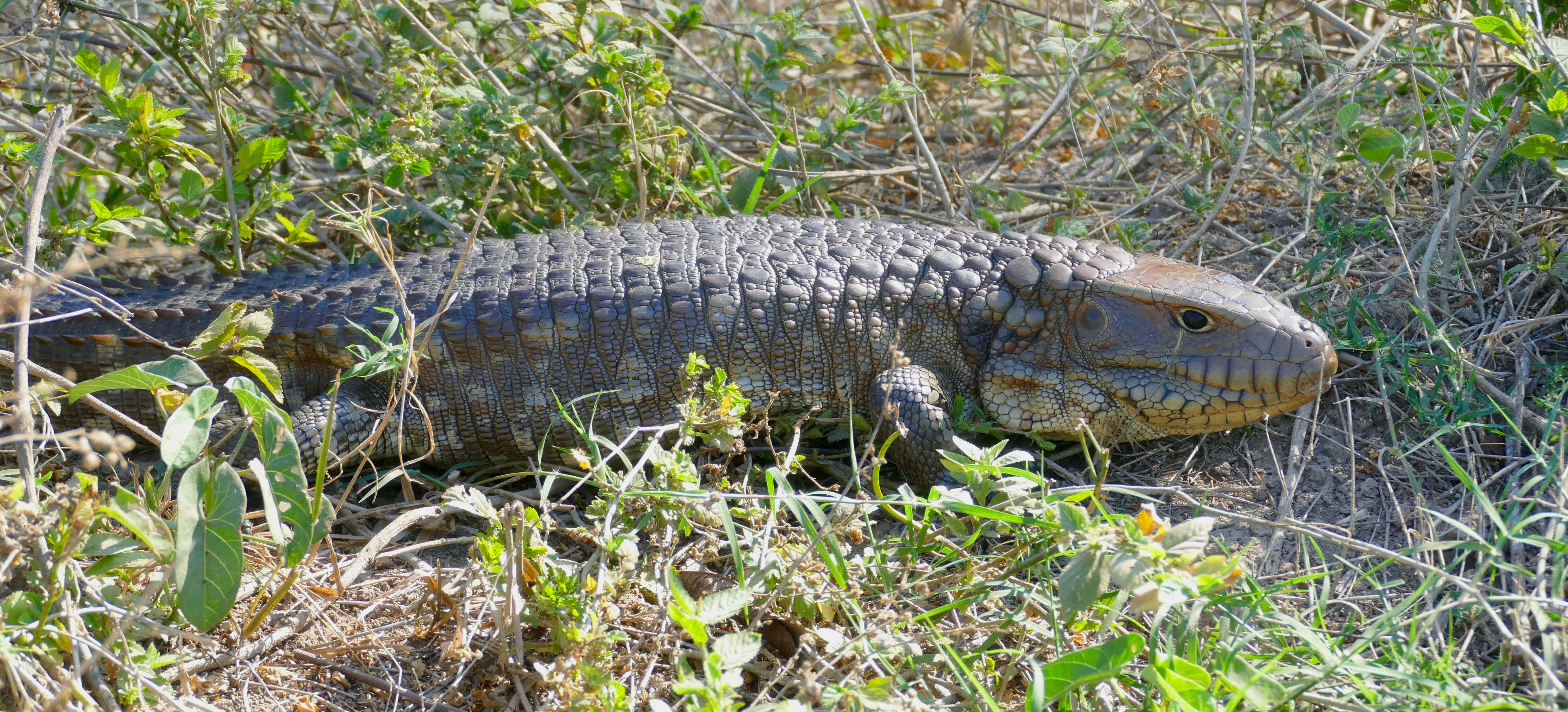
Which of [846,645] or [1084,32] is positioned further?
[1084,32]

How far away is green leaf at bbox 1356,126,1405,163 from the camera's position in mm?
3818

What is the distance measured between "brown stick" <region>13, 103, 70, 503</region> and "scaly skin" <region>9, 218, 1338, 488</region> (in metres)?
1.05

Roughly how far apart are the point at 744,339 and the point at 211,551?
1.74m

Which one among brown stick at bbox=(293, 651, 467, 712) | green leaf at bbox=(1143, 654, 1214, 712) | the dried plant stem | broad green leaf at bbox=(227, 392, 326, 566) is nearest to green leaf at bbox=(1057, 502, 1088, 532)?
green leaf at bbox=(1143, 654, 1214, 712)

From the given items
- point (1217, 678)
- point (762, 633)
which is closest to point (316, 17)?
point (762, 633)

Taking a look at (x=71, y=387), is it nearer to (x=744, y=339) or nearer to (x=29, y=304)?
(x=29, y=304)

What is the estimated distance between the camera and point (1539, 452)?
2854mm

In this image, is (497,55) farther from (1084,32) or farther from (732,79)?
(1084,32)

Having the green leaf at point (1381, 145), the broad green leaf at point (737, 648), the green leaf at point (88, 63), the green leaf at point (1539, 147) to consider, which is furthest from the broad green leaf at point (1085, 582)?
the green leaf at point (88, 63)

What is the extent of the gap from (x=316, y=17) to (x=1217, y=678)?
5.31 m

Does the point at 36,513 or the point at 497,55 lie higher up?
the point at 497,55

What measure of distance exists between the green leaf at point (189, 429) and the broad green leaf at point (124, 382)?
0.18ft

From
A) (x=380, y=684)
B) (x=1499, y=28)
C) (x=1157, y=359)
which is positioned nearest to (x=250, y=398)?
(x=380, y=684)

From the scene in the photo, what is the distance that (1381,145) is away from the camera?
12.6ft
